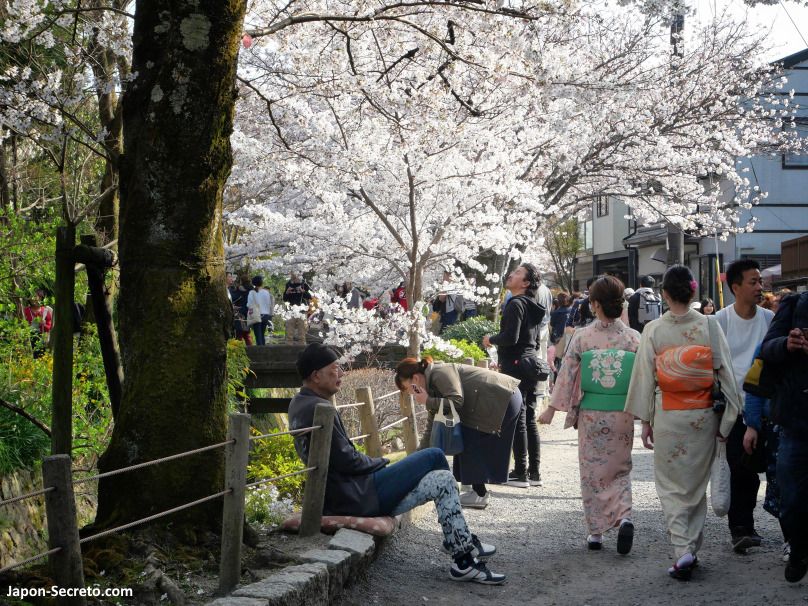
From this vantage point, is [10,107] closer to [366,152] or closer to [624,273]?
[366,152]

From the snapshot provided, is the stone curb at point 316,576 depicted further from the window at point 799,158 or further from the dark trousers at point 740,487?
the window at point 799,158

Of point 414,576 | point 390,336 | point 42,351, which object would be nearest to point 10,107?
point 42,351

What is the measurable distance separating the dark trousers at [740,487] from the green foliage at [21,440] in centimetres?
574

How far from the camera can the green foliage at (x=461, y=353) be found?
14320 millimetres

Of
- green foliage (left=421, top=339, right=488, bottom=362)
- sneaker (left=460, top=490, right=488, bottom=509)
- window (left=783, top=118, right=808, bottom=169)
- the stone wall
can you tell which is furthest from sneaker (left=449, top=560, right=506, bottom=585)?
window (left=783, top=118, right=808, bottom=169)

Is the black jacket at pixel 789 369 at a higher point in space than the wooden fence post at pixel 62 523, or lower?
higher

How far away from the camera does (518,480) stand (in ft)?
29.4

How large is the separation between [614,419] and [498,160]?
27.4ft

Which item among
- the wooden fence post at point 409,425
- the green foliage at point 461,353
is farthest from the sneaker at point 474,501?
the green foliage at point 461,353

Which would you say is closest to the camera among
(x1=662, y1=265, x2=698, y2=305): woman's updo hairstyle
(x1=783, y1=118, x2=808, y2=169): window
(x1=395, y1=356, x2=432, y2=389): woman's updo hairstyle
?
A: (x1=662, y1=265, x2=698, y2=305): woman's updo hairstyle

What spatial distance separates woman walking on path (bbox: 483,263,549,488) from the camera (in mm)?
8539

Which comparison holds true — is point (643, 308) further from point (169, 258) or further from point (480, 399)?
point (169, 258)

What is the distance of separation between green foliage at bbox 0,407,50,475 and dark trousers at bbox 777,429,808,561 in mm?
6092

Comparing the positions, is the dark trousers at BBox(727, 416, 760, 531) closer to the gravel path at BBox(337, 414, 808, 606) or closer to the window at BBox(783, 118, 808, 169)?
the gravel path at BBox(337, 414, 808, 606)
